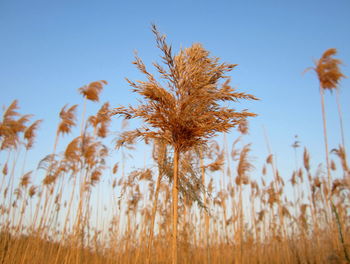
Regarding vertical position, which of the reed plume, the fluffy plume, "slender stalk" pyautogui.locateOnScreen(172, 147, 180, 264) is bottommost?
"slender stalk" pyautogui.locateOnScreen(172, 147, 180, 264)

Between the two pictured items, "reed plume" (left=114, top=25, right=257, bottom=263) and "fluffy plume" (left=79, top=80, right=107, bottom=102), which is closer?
"reed plume" (left=114, top=25, right=257, bottom=263)

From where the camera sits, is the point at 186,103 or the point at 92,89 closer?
the point at 186,103

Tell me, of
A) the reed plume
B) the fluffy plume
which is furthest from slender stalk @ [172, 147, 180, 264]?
the fluffy plume

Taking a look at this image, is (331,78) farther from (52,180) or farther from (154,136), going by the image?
(52,180)

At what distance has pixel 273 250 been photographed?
24.8ft

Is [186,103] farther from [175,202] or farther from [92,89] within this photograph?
[92,89]

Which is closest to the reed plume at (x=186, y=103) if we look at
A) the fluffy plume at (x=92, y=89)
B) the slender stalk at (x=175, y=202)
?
the slender stalk at (x=175, y=202)

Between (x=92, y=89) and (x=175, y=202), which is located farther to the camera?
(x=92, y=89)

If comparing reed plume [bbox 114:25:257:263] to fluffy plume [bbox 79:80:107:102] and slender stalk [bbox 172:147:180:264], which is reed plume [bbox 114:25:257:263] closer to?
slender stalk [bbox 172:147:180:264]

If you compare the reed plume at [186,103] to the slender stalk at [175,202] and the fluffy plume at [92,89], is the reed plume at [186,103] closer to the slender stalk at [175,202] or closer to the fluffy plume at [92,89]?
the slender stalk at [175,202]

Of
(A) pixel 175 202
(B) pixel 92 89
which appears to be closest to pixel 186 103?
(A) pixel 175 202

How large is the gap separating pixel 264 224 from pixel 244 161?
2.69 meters

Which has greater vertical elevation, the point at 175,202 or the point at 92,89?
the point at 92,89

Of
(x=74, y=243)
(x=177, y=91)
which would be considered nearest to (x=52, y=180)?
(x=74, y=243)
